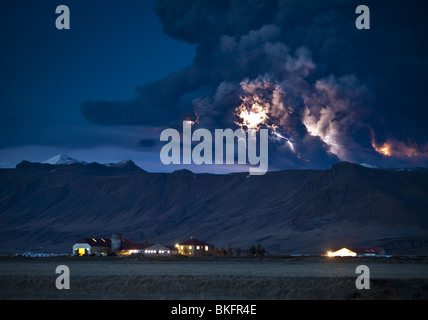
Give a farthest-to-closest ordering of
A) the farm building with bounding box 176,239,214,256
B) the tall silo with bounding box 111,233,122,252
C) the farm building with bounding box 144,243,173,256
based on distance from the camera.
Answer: the tall silo with bounding box 111,233,122,252
the farm building with bounding box 144,243,173,256
the farm building with bounding box 176,239,214,256

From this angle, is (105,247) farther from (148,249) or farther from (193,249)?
(193,249)

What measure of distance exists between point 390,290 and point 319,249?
445 feet

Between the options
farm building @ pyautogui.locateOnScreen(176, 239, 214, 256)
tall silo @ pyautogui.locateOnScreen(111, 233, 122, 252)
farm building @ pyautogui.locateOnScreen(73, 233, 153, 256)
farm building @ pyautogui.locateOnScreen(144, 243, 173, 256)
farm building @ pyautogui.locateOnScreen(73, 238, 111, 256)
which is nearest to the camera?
farm building @ pyautogui.locateOnScreen(73, 238, 111, 256)

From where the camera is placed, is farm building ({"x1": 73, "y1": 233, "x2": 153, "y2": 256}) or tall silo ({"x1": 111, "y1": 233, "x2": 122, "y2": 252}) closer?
farm building ({"x1": 73, "y1": 233, "x2": 153, "y2": 256})

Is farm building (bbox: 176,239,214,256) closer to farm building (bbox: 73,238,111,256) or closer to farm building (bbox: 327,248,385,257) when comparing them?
farm building (bbox: 73,238,111,256)

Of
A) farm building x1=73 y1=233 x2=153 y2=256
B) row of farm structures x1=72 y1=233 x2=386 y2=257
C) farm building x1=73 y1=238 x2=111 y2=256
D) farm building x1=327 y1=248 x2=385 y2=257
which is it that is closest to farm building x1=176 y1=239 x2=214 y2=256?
row of farm structures x1=72 y1=233 x2=386 y2=257

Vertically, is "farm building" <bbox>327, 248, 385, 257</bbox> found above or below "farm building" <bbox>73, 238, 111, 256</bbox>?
below

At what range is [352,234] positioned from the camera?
191250 mm

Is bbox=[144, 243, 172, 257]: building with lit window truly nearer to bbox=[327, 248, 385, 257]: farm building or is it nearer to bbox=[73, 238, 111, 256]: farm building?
bbox=[73, 238, 111, 256]: farm building

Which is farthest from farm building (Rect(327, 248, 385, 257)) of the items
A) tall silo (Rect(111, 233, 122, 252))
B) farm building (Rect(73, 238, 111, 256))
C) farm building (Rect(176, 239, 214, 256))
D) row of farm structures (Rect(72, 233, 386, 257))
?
farm building (Rect(73, 238, 111, 256))

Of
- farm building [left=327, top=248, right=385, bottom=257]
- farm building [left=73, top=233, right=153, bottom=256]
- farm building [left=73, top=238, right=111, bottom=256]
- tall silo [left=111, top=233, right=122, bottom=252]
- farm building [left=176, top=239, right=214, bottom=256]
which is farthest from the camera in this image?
tall silo [left=111, top=233, right=122, bottom=252]

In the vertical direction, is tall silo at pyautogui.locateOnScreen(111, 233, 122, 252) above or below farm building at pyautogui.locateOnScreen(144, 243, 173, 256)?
above

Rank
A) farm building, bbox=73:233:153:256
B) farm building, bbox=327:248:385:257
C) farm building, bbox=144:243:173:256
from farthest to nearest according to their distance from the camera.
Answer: farm building, bbox=144:243:173:256, farm building, bbox=73:233:153:256, farm building, bbox=327:248:385:257

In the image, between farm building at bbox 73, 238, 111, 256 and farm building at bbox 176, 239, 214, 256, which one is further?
farm building at bbox 176, 239, 214, 256
